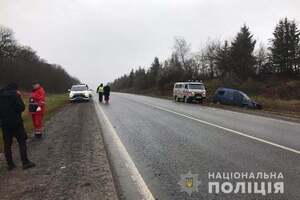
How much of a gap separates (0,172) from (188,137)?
572 centimetres

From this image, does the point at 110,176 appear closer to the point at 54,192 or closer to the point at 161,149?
the point at 54,192

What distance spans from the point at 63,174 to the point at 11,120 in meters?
1.99

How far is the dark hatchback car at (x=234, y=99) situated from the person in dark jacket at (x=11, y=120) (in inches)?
931

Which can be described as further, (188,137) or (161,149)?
(188,137)

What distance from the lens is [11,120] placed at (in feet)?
27.0

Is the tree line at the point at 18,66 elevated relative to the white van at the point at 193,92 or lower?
elevated

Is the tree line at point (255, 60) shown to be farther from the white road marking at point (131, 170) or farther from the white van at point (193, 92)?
the white road marking at point (131, 170)

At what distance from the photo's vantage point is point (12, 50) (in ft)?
295

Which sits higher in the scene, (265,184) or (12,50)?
(12,50)

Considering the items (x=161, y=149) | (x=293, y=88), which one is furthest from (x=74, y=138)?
(x=293, y=88)

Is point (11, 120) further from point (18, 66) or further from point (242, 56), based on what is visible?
point (18, 66)

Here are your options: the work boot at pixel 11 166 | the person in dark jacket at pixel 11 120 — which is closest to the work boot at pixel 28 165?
the person in dark jacket at pixel 11 120

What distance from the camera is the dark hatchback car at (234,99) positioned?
2977 centimetres

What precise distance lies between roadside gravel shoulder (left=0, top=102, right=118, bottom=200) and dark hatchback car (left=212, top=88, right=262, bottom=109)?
20.9 meters
